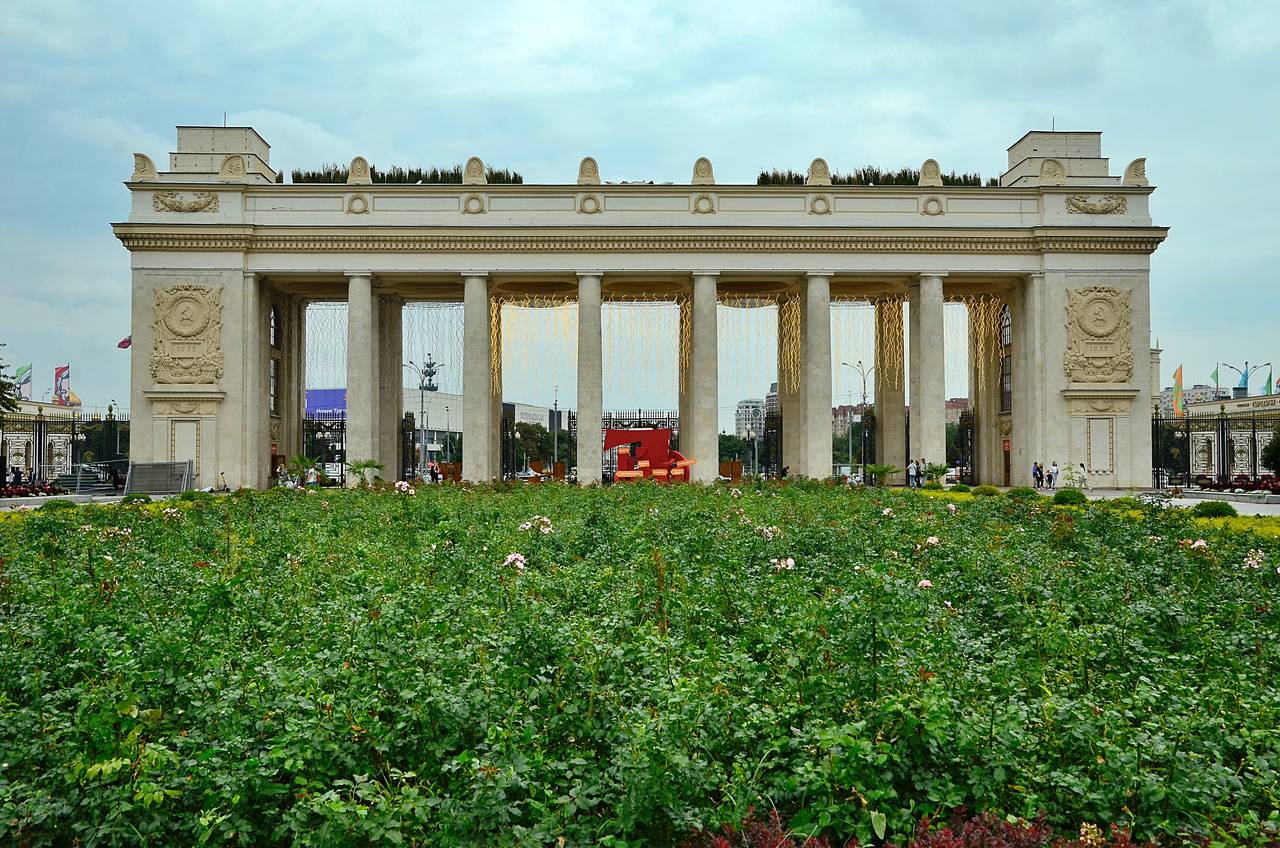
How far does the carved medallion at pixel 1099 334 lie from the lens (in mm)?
34969

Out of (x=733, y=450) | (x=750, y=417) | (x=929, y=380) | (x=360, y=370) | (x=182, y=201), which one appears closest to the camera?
(x=182, y=201)

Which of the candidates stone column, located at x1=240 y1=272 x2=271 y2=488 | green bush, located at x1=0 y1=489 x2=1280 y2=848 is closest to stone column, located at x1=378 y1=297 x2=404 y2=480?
stone column, located at x1=240 y1=272 x2=271 y2=488

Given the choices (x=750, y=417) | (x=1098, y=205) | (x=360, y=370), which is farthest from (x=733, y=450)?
(x=360, y=370)

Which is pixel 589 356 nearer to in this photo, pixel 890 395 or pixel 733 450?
pixel 890 395

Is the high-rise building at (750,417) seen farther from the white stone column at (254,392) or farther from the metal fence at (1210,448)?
the white stone column at (254,392)

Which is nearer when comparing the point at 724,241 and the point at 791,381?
the point at 724,241

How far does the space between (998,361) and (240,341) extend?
1171 inches

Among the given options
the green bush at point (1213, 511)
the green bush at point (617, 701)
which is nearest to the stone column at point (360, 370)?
the green bush at point (617, 701)

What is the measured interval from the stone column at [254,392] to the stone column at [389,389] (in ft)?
15.0

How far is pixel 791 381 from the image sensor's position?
3912cm

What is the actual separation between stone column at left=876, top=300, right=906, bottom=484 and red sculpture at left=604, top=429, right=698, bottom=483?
29.6 ft

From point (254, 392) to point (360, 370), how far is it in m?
3.90

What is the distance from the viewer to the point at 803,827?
3.93 m

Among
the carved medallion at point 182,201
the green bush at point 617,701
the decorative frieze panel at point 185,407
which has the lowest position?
the green bush at point 617,701
